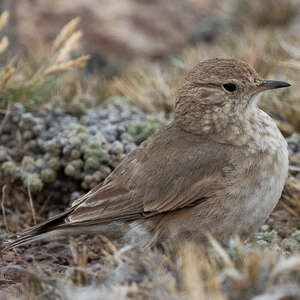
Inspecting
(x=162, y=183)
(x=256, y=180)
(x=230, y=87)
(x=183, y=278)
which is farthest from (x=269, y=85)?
(x=183, y=278)

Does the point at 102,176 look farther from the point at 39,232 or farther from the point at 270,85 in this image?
the point at 270,85

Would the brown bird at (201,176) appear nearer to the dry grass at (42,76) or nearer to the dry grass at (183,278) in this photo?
the dry grass at (183,278)

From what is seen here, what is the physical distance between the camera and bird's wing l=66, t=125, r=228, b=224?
3955 millimetres

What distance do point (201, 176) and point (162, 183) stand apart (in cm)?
25

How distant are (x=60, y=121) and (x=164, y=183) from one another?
186 centimetres

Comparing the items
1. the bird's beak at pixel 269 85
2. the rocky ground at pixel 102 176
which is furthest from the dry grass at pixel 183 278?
the bird's beak at pixel 269 85

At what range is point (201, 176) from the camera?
398 centimetres

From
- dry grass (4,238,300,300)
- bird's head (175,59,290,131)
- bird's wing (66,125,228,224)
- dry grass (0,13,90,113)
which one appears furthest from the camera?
dry grass (0,13,90,113)

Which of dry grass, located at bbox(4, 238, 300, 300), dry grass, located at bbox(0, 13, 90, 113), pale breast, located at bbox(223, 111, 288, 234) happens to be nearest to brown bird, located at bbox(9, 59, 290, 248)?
pale breast, located at bbox(223, 111, 288, 234)

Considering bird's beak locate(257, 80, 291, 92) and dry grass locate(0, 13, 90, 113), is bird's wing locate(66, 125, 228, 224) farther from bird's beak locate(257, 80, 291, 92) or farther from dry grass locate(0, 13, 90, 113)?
dry grass locate(0, 13, 90, 113)

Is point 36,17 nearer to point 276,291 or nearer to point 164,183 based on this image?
point 164,183

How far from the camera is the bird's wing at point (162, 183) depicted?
3.96 m

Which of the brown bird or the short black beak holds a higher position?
the short black beak

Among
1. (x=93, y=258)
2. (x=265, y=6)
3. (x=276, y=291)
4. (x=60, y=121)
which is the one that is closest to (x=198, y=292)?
(x=276, y=291)
